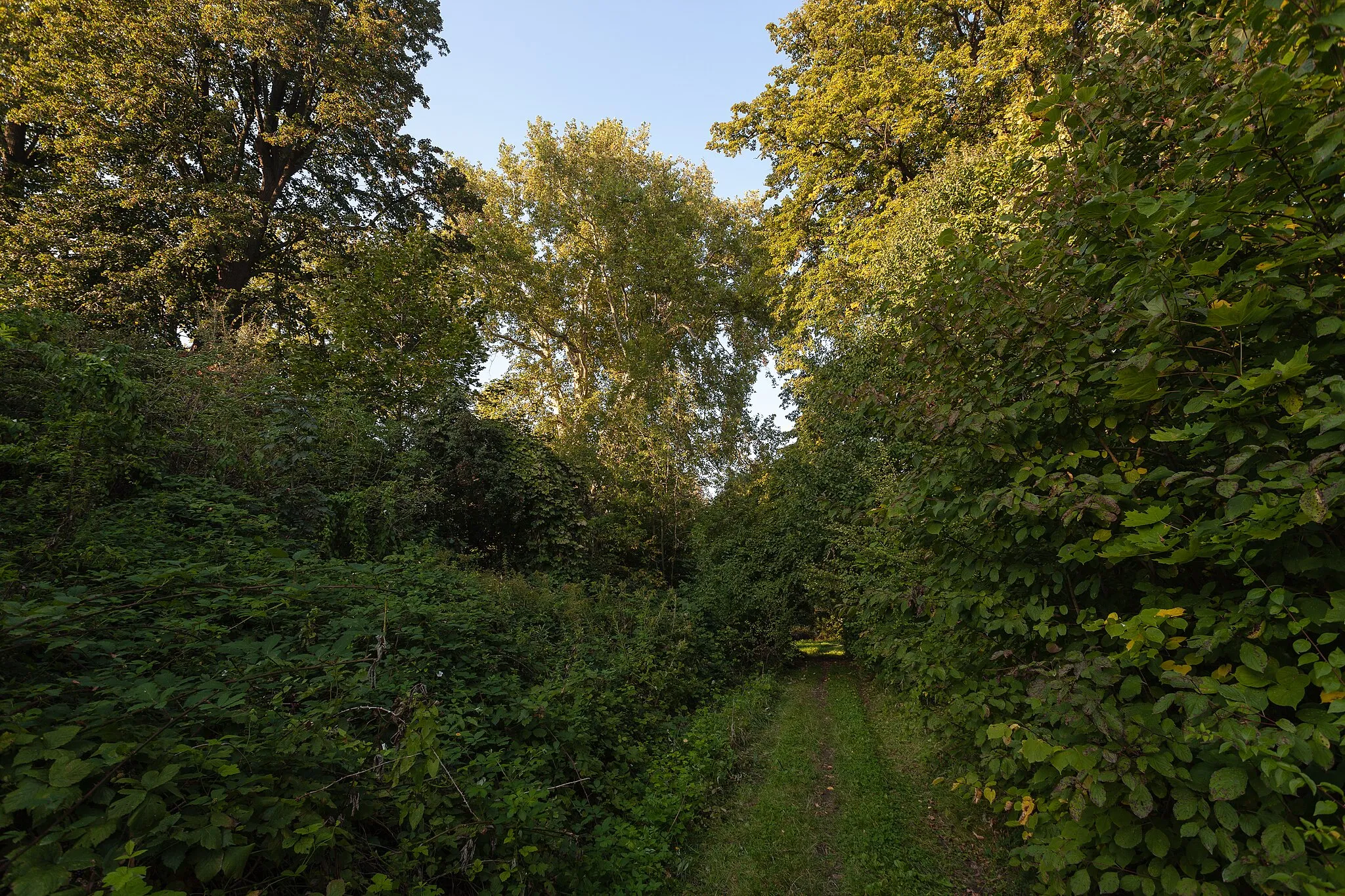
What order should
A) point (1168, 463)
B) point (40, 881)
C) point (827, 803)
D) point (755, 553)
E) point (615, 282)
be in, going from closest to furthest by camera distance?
point (40, 881) → point (1168, 463) → point (827, 803) → point (755, 553) → point (615, 282)

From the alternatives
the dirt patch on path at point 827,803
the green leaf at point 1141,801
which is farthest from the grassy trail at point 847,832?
the green leaf at point 1141,801

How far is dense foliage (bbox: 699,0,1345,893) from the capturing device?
5.79 ft

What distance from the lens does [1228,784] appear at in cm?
179

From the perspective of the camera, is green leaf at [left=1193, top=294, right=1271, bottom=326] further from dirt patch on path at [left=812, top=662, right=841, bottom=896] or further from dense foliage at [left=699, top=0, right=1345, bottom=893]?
dirt patch on path at [left=812, top=662, right=841, bottom=896]

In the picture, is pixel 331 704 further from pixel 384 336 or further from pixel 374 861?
pixel 384 336

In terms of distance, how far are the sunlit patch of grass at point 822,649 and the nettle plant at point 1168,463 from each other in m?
12.9

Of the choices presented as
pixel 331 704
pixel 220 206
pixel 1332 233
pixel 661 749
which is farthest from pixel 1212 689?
pixel 220 206

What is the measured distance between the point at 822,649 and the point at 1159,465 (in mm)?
15159

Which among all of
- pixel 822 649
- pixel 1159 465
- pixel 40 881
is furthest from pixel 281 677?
pixel 822 649

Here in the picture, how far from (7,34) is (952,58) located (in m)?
22.9

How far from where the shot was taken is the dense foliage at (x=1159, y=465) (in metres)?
1.76

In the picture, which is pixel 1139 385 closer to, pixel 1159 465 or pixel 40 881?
pixel 1159 465

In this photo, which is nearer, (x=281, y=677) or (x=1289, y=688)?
(x=1289, y=688)

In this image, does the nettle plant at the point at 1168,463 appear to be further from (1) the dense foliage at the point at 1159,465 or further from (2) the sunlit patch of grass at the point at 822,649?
(2) the sunlit patch of grass at the point at 822,649
